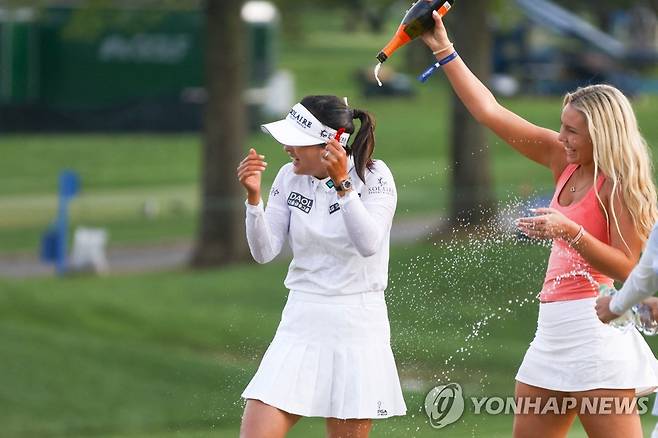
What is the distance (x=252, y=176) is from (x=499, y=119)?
96 cm

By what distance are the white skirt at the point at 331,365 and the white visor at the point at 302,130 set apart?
55cm

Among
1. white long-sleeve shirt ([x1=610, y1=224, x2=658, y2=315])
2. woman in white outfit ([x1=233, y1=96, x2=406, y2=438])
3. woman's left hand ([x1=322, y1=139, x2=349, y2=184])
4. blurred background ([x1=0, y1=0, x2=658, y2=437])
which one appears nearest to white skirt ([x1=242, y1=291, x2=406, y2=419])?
woman in white outfit ([x1=233, y1=96, x2=406, y2=438])

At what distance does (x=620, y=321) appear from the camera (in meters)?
4.73

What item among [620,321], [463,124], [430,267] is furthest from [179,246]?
[620,321]

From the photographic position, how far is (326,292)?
542 centimetres

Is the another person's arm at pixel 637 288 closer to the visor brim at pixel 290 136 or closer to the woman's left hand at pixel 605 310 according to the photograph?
the woman's left hand at pixel 605 310

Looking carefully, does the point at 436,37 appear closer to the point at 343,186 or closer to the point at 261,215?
the point at 343,186

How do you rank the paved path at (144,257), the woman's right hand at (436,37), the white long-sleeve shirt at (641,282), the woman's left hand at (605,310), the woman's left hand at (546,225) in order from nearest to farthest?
the white long-sleeve shirt at (641,282) → the woman's left hand at (605,310) → the woman's left hand at (546,225) → the woman's right hand at (436,37) → the paved path at (144,257)

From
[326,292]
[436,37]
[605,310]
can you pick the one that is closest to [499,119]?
[436,37]

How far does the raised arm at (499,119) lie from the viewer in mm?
5629

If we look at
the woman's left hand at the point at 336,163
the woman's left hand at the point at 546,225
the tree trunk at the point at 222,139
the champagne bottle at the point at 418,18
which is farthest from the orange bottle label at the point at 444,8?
the tree trunk at the point at 222,139

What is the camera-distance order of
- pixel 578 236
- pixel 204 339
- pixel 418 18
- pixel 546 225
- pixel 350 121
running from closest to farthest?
pixel 546 225, pixel 578 236, pixel 350 121, pixel 418 18, pixel 204 339

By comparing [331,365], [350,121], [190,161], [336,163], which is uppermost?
[350,121]

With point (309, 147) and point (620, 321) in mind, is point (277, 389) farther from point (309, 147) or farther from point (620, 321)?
point (620, 321)
